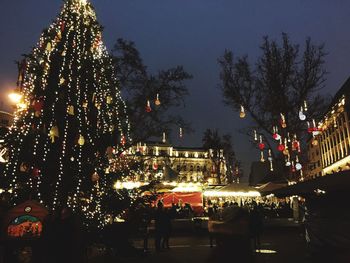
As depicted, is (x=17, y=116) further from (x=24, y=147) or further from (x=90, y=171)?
(x=90, y=171)

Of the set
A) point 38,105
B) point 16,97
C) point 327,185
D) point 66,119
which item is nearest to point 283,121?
point 327,185

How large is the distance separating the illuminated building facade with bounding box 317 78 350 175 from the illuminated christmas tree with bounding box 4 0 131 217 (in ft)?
106

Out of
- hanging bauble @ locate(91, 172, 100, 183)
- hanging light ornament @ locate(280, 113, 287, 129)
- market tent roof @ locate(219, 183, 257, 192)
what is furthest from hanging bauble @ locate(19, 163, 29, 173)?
hanging light ornament @ locate(280, 113, 287, 129)

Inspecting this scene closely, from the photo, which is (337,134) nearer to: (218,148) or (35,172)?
(218,148)

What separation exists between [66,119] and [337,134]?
46.0 m

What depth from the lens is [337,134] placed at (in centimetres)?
4831

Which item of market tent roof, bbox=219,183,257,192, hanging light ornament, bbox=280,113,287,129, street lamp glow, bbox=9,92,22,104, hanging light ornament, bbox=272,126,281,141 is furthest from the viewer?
hanging light ornament, bbox=272,126,281,141

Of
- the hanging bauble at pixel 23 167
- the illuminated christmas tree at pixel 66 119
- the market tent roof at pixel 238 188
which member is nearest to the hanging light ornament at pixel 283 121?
the market tent roof at pixel 238 188

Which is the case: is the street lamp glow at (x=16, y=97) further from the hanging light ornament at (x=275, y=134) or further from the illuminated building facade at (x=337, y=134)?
the illuminated building facade at (x=337, y=134)

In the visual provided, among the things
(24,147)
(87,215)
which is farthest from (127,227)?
(24,147)

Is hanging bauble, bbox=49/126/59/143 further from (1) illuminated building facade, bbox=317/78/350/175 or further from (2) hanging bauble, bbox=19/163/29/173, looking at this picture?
(1) illuminated building facade, bbox=317/78/350/175

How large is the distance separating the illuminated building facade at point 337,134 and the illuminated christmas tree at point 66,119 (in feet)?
106

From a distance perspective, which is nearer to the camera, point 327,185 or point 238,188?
point 327,185

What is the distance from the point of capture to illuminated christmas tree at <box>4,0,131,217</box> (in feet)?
31.6
